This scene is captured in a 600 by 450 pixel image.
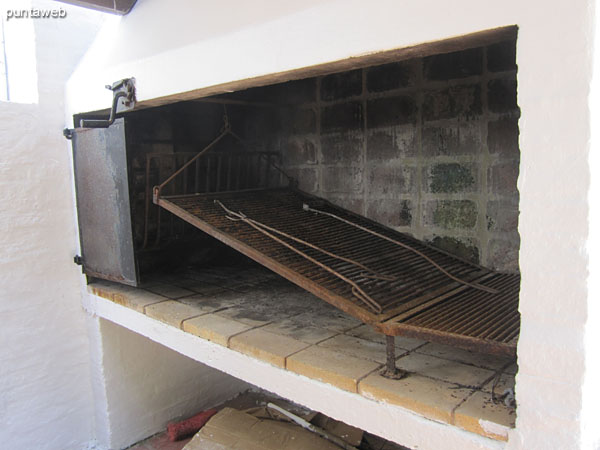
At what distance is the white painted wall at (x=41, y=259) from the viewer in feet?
10.5

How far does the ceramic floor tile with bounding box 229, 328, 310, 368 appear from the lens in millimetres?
2008

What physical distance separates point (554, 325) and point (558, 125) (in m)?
0.50

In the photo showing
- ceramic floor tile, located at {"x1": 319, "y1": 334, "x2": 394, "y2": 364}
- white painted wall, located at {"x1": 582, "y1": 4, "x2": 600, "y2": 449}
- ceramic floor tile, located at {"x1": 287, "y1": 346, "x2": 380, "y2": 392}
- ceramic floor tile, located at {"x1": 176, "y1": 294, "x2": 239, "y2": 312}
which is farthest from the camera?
ceramic floor tile, located at {"x1": 176, "y1": 294, "x2": 239, "y2": 312}

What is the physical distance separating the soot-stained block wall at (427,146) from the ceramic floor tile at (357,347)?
0.92 metres

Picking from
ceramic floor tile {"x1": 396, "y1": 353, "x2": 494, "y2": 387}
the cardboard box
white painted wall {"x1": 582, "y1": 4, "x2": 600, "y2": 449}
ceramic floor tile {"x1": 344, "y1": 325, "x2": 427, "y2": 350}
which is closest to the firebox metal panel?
the cardboard box

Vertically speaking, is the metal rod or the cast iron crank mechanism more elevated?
the cast iron crank mechanism

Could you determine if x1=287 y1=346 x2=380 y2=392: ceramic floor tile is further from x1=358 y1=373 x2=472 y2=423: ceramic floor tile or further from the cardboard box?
the cardboard box

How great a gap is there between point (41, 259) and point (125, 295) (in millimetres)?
842

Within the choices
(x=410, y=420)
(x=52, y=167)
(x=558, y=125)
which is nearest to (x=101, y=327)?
(x=52, y=167)

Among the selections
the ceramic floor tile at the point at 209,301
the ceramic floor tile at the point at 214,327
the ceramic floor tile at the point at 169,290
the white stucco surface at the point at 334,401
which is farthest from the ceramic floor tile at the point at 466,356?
the ceramic floor tile at the point at 169,290

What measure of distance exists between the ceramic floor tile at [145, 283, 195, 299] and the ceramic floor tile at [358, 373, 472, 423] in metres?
1.60

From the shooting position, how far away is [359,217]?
9.98 ft

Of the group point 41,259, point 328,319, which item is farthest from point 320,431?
point 41,259

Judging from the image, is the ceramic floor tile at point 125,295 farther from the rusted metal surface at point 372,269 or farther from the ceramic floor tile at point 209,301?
the rusted metal surface at point 372,269
